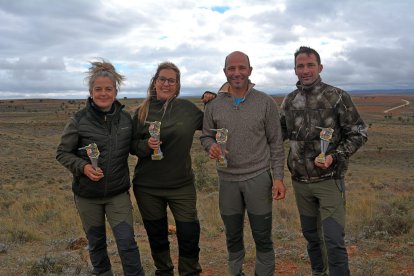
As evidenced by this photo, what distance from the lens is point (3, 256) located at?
566 cm

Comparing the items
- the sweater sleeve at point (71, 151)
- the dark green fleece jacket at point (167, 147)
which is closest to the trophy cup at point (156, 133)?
the dark green fleece jacket at point (167, 147)

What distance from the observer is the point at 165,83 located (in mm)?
3744

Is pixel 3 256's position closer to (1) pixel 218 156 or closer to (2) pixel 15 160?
(1) pixel 218 156

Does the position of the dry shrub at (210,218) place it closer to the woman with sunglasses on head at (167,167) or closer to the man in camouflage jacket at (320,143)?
the woman with sunglasses on head at (167,167)

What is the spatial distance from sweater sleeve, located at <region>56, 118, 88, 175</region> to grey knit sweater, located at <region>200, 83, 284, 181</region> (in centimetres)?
110

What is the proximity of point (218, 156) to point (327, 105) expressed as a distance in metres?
1.04

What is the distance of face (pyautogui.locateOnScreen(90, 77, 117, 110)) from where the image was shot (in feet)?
11.6

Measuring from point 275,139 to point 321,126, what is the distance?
0.41m

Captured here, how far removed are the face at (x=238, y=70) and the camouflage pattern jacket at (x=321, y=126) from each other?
0.54 m

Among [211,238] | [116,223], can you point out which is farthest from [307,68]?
[211,238]

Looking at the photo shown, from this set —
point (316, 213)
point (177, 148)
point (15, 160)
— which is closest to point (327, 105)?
point (316, 213)

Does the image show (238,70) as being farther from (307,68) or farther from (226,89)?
(307,68)

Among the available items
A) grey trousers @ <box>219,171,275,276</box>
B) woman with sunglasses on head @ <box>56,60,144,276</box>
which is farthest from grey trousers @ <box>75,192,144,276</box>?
grey trousers @ <box>219,171,275,276</box>

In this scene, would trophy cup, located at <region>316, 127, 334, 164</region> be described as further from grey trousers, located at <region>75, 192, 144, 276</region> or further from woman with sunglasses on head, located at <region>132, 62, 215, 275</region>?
grey trousers, located at <region>75, 192, 144, 276</region>
